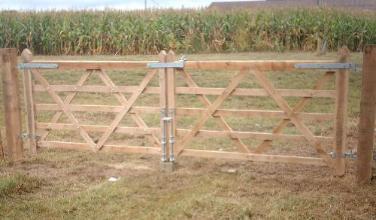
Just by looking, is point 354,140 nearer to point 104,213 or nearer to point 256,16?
point 104,213

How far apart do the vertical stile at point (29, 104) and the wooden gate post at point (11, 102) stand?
137 mm

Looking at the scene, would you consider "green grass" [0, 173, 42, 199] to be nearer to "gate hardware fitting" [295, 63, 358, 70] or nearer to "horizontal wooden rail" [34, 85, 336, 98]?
"horizontal wooden rail" [34, 85, 336, 98]

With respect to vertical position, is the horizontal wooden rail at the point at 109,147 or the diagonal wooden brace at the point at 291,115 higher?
the diagonal wooden brace at the point at 291,115

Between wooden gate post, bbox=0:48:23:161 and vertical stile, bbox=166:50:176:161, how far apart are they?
2.55 metres

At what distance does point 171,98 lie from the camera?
21.5ft

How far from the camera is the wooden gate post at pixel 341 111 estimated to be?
5754 millimetres

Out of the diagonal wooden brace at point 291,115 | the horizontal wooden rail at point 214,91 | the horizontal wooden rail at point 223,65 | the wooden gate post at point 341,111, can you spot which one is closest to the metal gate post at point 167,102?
the horizontal wooden rail at point 214,91

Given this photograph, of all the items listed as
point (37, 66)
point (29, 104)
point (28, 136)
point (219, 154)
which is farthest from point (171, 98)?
point (28, 136)

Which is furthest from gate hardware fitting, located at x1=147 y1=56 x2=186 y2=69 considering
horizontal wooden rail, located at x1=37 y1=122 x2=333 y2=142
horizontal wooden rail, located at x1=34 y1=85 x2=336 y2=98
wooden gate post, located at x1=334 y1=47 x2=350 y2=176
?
wooden gate post, located at x1=334 y1=47 x2=350 y2=176

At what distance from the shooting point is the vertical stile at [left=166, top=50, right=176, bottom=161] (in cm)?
646

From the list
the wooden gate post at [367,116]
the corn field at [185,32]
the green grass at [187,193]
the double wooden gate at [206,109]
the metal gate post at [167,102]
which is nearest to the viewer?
the green grass at [187,193]

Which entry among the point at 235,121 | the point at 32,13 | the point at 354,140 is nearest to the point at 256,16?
the point at 32,13

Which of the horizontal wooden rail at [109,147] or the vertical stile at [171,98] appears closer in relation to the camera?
the vertical stile at [171,98]

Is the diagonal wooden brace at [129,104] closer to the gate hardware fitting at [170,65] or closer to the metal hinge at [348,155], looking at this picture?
the gate hardware fitting at [170,65]
